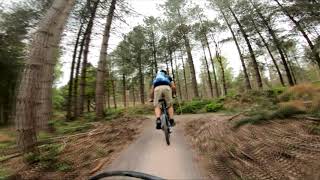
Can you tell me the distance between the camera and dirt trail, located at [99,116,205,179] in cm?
488

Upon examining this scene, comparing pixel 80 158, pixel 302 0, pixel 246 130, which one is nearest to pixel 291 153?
pixel 246 130

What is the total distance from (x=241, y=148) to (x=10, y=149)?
4.97 metres

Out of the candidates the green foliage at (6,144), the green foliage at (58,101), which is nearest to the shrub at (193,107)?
the green foliage at (6,144)

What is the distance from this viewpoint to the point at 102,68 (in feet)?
42.8

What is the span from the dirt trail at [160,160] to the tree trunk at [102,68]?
5627 millimetres

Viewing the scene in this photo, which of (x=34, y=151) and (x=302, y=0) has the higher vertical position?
(x=302, y=0)

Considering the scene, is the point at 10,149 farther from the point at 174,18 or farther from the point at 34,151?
the point at 174,18

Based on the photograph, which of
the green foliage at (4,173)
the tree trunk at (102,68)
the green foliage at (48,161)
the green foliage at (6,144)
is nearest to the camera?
the green foliage at (4,173)

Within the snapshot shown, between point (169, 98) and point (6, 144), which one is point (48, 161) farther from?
point (169, 98)

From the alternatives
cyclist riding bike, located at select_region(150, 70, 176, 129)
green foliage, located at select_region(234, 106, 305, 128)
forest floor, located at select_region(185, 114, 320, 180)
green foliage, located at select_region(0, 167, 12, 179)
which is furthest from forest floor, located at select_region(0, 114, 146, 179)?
green foliage, located at select_region(234, 106, 305, 128)

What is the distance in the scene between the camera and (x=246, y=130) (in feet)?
21.6

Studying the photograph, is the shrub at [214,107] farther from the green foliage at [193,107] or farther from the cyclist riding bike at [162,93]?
the cyclist riding bike at [162,93]

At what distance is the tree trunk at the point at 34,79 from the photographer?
19.5ft

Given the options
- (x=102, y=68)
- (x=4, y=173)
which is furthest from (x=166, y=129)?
(x=102, y=68)
